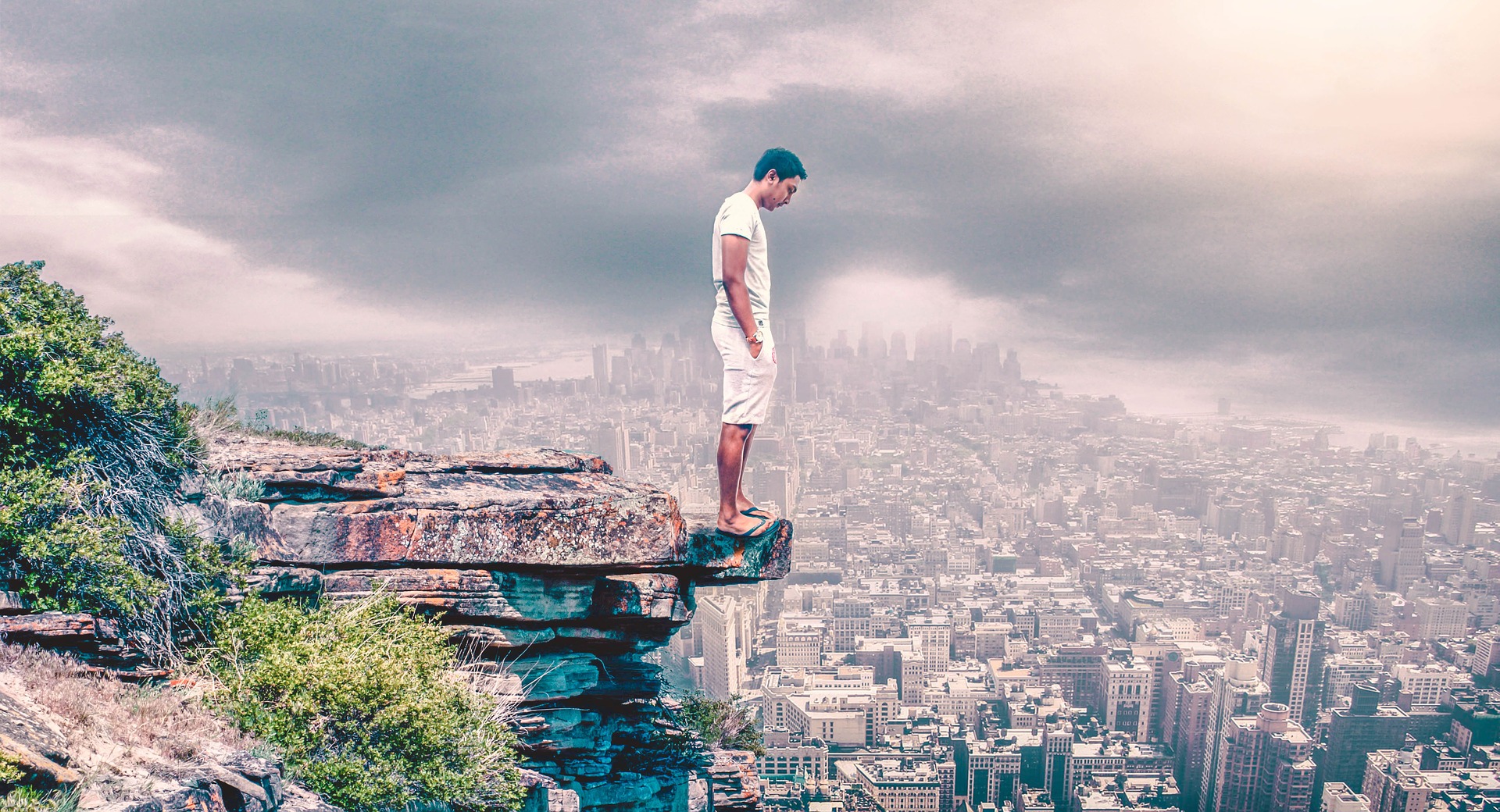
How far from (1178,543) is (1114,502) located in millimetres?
7114

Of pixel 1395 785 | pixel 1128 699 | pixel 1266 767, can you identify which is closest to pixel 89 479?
pixel 1266 767

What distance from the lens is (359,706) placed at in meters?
4.02

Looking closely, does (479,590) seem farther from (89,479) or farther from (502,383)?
(502,383)

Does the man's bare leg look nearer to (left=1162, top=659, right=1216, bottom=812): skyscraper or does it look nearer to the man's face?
the man's face

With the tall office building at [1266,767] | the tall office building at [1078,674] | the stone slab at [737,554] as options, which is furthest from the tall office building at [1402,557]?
the stone slab at [737,554]

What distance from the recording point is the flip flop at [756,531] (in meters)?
5.41

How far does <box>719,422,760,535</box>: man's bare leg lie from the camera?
5.01 m

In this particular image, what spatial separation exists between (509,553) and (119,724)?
2.17 metres

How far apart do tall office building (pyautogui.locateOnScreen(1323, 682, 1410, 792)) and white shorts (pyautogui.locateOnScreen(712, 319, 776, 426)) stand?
32.6 meters

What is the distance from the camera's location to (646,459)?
42406mm

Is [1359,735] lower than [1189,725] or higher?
higher

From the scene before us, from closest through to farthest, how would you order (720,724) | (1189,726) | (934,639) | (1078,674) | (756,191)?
(756,191), (720,724), (1189,726), (1078,674), (934,639)

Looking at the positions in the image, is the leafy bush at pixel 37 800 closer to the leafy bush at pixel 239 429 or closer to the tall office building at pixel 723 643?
the leafy bush at pixel 239 429

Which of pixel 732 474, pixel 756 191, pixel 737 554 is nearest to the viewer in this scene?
pixel 756 191
